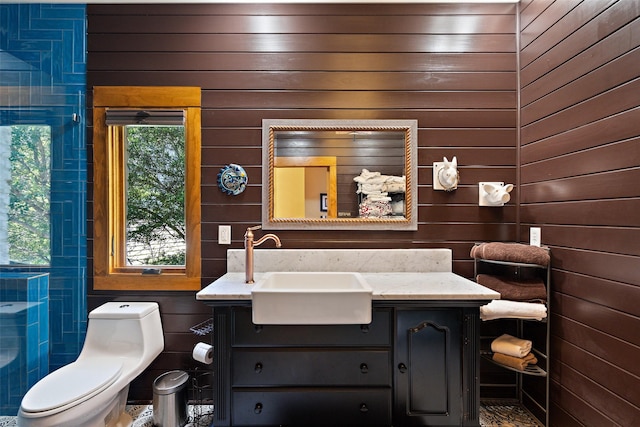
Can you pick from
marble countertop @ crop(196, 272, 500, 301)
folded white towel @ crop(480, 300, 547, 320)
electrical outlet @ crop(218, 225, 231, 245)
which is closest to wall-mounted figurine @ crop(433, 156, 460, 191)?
marble countertop @ crop(196, 272, 500, 301)

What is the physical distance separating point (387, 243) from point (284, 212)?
0.69 m

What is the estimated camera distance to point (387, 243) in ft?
6.60

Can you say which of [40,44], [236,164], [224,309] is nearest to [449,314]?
[224,309]

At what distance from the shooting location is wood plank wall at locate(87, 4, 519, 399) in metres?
2.00

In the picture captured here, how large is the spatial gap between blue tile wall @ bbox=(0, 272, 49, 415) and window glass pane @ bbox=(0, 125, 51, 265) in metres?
0.13

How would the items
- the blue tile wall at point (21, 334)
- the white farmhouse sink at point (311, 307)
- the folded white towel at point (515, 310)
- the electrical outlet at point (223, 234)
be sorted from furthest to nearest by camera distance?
the electrical outlet at point (223, 234) → the blue tile wall at point (21, 334) → the folded white towel at point (515, 310) → the white farmhouse sink at point (311, 307)

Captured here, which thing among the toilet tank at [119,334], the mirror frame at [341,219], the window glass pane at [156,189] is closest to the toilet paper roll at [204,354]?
the toilet tank at [119,334]

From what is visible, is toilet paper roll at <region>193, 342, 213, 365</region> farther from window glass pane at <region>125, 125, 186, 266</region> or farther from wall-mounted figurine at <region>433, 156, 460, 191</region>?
wall-mounted figurine at <region>433, 156, 460, 191</region>

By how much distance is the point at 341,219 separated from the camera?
1986 mm

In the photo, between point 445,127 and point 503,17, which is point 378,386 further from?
point 503,17

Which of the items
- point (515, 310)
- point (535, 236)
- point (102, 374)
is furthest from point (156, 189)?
point (535, 236)

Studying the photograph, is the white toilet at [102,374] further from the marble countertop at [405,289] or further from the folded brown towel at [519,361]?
the folded brown towel at [519,361]

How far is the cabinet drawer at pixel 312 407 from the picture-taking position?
146 centimetres

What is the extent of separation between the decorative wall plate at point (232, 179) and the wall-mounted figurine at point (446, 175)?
123 cm
